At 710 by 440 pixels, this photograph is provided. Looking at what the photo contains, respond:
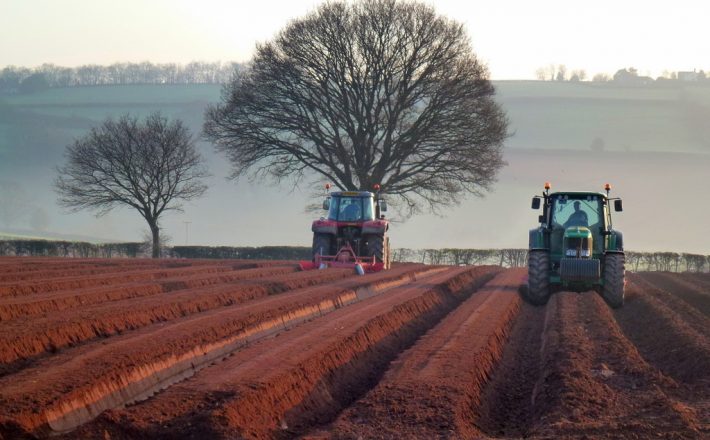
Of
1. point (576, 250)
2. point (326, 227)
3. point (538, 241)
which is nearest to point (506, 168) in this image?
point (326, 227)

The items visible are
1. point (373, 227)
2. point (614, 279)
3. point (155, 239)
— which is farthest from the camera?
point (155, 239)

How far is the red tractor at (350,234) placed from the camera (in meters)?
29.4

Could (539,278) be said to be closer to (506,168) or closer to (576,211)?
(576,211)

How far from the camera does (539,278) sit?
67.7ft

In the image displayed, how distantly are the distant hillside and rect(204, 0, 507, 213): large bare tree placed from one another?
2832 cm

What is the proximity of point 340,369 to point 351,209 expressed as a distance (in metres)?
18.9

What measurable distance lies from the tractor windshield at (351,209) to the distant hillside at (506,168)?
39.4 m

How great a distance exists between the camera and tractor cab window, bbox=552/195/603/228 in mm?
21297

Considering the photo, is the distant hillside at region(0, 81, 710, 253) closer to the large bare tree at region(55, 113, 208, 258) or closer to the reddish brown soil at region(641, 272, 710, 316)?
the large bare tree at region(55, 113, 208, 258)

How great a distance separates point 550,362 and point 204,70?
10747 cm

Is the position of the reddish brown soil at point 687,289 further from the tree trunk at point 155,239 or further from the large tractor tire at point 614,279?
the tree trunk at point 155,239

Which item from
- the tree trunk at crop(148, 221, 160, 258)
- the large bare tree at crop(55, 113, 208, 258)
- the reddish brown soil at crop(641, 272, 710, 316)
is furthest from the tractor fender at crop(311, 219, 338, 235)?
the tree trunk at crop(148, 221, 160, 258)

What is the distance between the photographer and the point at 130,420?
25.8 ft

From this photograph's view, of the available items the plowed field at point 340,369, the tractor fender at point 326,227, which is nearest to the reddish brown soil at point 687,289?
the plowed field at point 340,369
